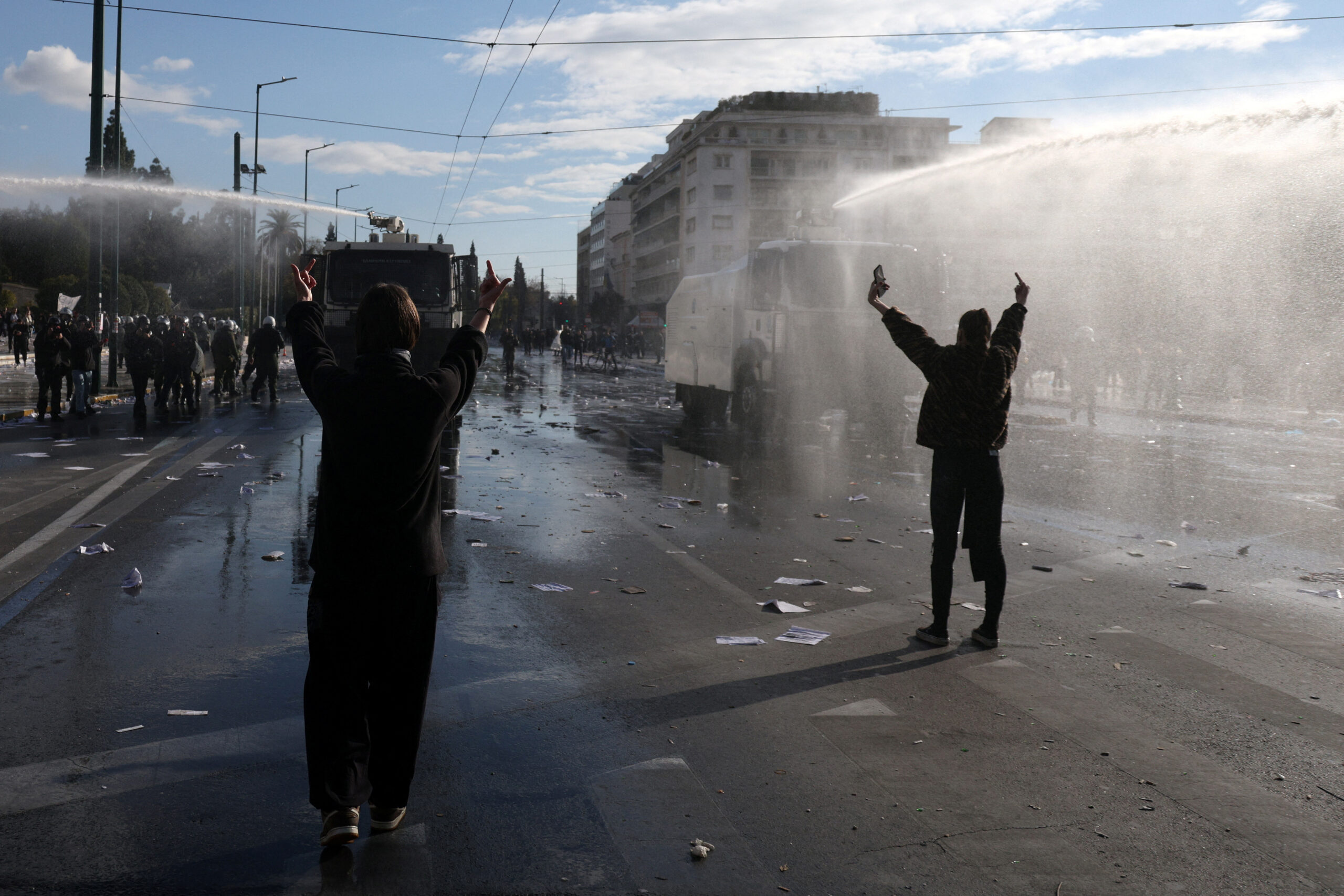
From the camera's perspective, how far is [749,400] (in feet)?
63.0

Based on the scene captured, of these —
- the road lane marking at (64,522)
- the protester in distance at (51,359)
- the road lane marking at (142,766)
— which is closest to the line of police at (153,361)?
the protester in distance at (51,359)

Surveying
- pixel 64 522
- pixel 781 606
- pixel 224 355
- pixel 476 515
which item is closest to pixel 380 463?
pixel 781 606

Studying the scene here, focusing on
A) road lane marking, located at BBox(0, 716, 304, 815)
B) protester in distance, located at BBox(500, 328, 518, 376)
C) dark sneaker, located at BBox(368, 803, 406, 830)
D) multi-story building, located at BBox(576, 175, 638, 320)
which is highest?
multi-story building, located at BBox(576, 175, 638, 320)

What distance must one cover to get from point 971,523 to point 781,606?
1266 millimetres

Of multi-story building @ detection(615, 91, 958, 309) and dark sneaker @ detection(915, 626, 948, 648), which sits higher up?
multi-story building @ detection(615, 91, 958, 309)

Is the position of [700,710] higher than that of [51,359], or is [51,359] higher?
[51,359]

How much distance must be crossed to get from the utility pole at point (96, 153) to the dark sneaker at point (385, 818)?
22.6 meters

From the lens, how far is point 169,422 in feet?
61.6

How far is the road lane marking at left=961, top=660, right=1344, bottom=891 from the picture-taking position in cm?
348

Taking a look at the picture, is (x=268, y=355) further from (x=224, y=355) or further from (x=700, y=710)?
(x=700, y=710)

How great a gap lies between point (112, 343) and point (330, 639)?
25514mm

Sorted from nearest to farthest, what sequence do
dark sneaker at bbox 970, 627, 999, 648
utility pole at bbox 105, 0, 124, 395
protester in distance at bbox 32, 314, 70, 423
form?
dark sneaker at bbox 970, 627, 999, 648
protester in distance at bbox 32, 314, 70, 423
utility pole at bbox 105, 0, 124, 395

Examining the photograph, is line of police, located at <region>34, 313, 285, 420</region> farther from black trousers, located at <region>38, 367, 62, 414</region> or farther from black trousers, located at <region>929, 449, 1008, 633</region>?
black trousers, located at <region>929, 449, 1008, 633</region>

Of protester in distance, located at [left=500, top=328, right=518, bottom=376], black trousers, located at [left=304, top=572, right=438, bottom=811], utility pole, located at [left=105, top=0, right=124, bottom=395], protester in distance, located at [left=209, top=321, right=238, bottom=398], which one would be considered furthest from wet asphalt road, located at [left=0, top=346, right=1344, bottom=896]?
protester in distance, located at [left=500, top=328, right=518, bottom=376]
